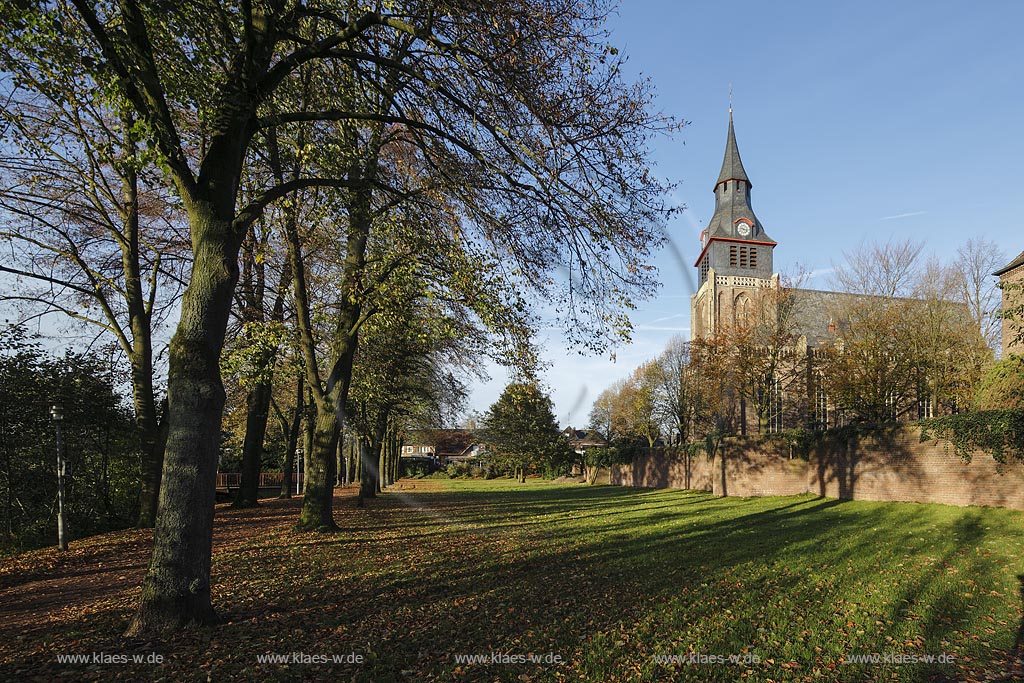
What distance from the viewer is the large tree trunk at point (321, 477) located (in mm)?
13453

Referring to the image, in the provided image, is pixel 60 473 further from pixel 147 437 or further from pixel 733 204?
pixel 733 204

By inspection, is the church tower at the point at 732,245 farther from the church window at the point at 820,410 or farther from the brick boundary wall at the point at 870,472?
the brick boundary wall at the point at 870,472

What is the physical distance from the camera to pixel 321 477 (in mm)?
13664

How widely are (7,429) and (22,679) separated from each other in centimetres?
997

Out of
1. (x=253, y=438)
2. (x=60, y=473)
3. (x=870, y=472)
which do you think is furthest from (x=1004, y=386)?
(x=60, y=473)

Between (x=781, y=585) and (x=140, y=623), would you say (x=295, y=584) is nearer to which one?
(x=140, y=623)

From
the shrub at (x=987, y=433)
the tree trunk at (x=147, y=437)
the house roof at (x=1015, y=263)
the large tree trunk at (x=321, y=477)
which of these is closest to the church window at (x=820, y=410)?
the house roof at (x=1015, y=263)

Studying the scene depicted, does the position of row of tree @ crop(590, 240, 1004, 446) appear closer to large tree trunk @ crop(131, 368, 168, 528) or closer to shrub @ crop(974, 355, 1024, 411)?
shrub @ crop(974, 355, 1024, 411)

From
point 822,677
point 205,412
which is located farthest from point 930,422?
point 205,412

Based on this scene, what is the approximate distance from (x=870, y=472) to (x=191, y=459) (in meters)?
19.9

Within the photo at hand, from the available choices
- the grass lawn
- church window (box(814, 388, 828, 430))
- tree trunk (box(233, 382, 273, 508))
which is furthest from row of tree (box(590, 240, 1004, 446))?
tree trunk (box(233, 382, 273, 508))

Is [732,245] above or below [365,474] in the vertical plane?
above

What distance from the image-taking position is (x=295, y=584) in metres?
8.11

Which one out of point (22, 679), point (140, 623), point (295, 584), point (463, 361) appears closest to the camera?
point (22, 679)
